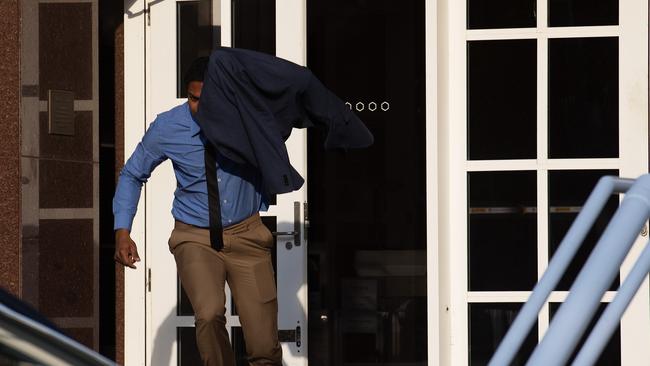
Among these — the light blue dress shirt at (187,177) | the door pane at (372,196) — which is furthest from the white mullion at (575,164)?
the door pane at (372,196)

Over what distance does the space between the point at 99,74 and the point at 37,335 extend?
5.41 metres

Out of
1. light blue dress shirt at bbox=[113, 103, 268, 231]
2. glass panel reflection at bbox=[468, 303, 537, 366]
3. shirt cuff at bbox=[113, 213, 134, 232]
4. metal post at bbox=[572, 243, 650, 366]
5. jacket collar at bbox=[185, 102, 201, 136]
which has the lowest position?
glass panel reflection at bbox=[468, 303, 537, 366]

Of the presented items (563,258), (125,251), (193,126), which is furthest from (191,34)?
(563,258)

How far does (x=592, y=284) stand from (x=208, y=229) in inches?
130

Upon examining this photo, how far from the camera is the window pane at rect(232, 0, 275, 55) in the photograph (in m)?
7.34

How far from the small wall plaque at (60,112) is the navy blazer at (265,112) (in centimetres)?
128

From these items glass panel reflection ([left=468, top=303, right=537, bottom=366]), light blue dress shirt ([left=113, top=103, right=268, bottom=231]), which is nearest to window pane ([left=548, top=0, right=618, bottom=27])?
glass panel reflection ([left=468, top=303, right=537, bottom=366])

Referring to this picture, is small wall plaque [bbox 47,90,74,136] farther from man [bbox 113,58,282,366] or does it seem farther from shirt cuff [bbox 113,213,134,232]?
shirt cuff [bbox 113,213,134,232]

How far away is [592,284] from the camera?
107 inches

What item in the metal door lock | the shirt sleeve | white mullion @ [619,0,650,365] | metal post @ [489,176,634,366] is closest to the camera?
metal post @ [489,176,634,366]

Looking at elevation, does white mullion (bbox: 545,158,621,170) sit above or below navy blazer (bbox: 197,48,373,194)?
below

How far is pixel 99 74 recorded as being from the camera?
739cm

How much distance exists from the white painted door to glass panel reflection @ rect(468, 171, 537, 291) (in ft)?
2.97

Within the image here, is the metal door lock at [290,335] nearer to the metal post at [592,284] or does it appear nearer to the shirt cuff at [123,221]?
the shirt cuff at [123,221]
